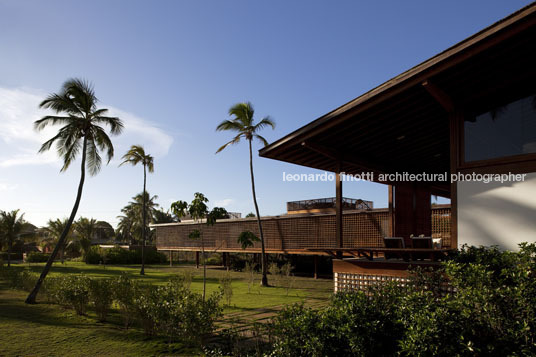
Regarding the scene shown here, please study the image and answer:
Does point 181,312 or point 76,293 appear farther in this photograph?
point 76,293

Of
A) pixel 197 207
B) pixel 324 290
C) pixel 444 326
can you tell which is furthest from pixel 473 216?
pixel 324 290

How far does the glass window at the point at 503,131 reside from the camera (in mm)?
6730

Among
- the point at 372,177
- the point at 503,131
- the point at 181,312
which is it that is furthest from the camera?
the point at 372,177

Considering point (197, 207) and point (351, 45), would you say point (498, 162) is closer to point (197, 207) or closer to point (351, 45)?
point (351, 45)

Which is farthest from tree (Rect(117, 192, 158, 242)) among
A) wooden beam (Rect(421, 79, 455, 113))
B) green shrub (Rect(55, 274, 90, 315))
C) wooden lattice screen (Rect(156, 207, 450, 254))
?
wooden beam (Rect(421, 79, 455, 113))

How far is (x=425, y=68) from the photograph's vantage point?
22.4ft

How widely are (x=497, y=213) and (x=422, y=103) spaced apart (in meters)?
3.09

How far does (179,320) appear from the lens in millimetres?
6082

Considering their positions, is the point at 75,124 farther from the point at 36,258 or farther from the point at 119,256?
the point at 36,258

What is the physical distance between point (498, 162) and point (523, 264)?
288 centimetres

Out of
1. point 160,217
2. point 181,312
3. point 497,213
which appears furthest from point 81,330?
point 160,217

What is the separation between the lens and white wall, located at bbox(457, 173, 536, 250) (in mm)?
6426

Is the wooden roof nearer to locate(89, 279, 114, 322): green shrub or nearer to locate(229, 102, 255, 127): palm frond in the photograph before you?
locate(89, 279, 114, 322): green shrub

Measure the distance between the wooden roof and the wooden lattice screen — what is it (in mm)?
3089
